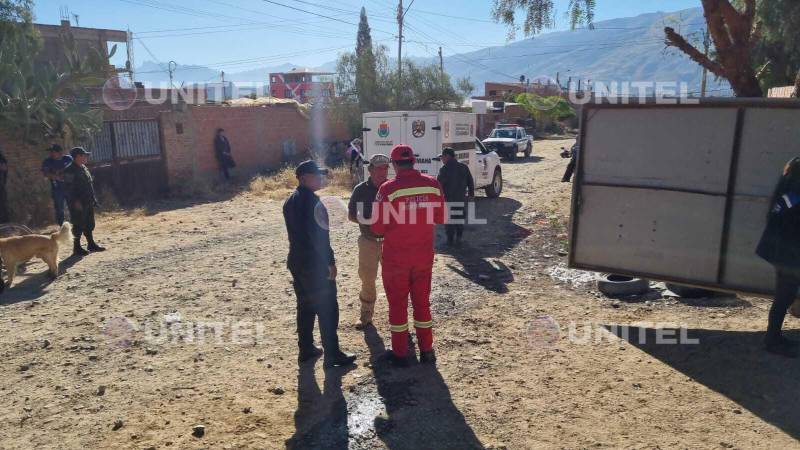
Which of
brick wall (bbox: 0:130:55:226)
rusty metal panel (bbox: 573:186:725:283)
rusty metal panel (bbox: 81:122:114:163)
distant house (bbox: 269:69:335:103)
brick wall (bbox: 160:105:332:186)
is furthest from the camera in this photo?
distant house (bbox: 269:69:335:103)

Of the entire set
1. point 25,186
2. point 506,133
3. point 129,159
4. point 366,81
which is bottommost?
point 25,186

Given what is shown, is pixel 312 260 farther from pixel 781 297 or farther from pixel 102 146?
pixel 102 146

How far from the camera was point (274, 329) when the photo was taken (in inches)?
228

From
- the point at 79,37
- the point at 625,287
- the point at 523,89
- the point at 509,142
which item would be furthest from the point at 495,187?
the point at 523,89

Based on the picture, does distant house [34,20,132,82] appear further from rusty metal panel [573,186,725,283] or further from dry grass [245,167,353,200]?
rusty metal panel [573,186,725,283]

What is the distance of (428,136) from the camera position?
1205 cm

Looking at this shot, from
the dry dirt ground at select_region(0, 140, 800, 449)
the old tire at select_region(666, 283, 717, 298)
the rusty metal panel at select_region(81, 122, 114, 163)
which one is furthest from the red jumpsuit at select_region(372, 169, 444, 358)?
the rusty metal panel at select_region(81, 122, 114, 163)

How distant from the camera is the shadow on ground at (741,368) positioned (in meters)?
4.03

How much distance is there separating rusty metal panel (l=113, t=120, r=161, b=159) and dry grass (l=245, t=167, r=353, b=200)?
269cm

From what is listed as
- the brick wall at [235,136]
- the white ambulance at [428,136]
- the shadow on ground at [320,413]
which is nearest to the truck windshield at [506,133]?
the brick wall at [235,136]

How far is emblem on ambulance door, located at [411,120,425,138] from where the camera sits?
12062mm

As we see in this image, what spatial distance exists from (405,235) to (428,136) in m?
7.70

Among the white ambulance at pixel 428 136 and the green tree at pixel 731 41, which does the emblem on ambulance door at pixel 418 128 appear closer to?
the white ambulance at pixel 428 136

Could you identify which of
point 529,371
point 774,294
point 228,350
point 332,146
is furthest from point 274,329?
point 332,146
